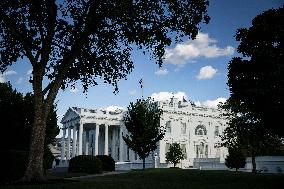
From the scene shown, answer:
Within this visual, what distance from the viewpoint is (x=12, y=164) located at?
73.7 ft

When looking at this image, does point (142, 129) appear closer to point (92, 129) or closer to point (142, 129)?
point (142, 129)

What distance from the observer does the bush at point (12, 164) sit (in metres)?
22.2

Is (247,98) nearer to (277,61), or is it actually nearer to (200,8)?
(277,61)

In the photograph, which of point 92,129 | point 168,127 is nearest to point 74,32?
point 168,127

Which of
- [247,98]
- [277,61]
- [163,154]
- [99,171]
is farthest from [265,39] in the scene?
[163,154]

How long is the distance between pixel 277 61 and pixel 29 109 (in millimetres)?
23927

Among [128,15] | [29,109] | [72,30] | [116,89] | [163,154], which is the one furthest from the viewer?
[163,154]

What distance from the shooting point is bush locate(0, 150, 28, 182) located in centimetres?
2225

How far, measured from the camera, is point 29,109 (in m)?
34.9

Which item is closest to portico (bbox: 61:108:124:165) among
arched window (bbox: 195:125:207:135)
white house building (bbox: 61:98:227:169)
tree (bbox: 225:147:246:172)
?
white house building (bbox: 61:98:227:169)

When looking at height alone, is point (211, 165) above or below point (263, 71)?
below

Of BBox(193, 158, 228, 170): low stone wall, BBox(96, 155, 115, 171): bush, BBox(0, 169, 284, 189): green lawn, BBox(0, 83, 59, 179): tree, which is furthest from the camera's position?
BBox(193, 158, 228, 170): low stone wall

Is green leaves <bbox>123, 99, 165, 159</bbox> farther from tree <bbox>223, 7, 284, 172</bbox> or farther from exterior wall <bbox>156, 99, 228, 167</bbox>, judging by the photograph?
exterior wall <bbox>156, 99, 228, 167</bbox>

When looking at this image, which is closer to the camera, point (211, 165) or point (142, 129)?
point (142, 129)
